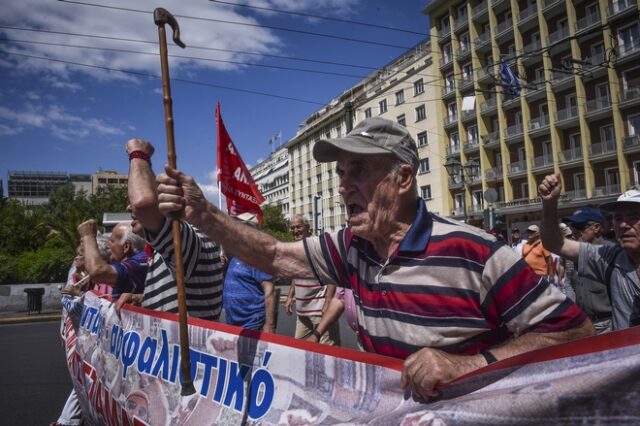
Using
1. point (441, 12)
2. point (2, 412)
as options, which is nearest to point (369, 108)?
point (441, 12)

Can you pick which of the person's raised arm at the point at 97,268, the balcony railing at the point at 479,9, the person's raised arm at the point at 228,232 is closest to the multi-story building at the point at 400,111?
the balcony railing at the point at 479,9

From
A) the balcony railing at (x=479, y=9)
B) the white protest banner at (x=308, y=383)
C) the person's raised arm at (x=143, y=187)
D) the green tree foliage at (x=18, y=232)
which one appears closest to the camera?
the white protest banner at (x=308, y=383)

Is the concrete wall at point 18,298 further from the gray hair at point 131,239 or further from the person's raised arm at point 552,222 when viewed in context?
the person's raised arm at point 552,222

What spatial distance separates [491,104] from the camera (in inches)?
1464

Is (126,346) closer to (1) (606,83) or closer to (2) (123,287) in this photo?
(2) (123,287)

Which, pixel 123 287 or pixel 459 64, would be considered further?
pixel 459 64

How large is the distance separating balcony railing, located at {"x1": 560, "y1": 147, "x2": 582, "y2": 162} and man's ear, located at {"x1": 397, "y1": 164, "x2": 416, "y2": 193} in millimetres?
34866

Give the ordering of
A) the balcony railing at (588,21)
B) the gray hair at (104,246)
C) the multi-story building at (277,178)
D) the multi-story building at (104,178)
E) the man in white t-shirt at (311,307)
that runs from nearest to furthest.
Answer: the gray hair at (104,246)
the man in white t-shirt at (311,307)
the balcony railing at (588,21)
the multi-story building at (277,178)
the multi-story building at (104,178)

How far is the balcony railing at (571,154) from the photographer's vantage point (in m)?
32.2

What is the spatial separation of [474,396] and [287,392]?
777mm

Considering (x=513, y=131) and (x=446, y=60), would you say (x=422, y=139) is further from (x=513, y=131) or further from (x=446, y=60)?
(x=513, y=131)

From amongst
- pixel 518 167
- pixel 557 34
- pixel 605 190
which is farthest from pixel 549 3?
pixel 605 190

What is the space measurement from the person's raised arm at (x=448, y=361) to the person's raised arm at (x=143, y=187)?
1516 mm

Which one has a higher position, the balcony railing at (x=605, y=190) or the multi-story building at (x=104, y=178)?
the multi-story building at (x=104, y=178)
